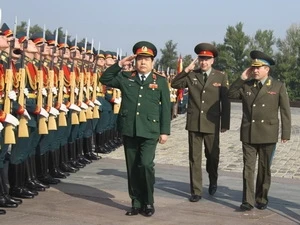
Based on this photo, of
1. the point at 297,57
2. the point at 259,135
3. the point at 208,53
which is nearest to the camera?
the point at 259,135

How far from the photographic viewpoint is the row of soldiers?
7297 mm

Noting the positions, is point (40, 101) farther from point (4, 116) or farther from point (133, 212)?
point (133, 212)

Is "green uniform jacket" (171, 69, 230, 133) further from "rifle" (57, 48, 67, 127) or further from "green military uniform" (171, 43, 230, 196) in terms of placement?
"rifle" (57, 48, 67, 127)

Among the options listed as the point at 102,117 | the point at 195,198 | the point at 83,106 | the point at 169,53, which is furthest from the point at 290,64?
the point at 195,198

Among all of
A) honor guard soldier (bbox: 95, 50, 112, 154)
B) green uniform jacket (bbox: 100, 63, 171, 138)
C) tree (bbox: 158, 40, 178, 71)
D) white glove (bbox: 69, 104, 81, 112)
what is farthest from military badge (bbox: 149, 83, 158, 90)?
tree (bbox: 158, 40, 178, 71)

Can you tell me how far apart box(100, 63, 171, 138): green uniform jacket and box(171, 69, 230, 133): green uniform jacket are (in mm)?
1029

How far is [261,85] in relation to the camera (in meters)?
7.75

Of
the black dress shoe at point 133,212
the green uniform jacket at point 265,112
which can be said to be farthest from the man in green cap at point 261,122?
the black dress shoe at point 133,212

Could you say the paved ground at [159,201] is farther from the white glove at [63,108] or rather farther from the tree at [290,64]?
the tree at [290,64]

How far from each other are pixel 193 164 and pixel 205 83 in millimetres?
957

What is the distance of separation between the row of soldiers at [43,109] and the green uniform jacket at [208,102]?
5.36ft

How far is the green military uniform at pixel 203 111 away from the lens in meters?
8.16

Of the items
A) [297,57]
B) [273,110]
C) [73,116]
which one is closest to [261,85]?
[273,110]

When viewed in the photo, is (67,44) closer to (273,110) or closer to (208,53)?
(208,53)
